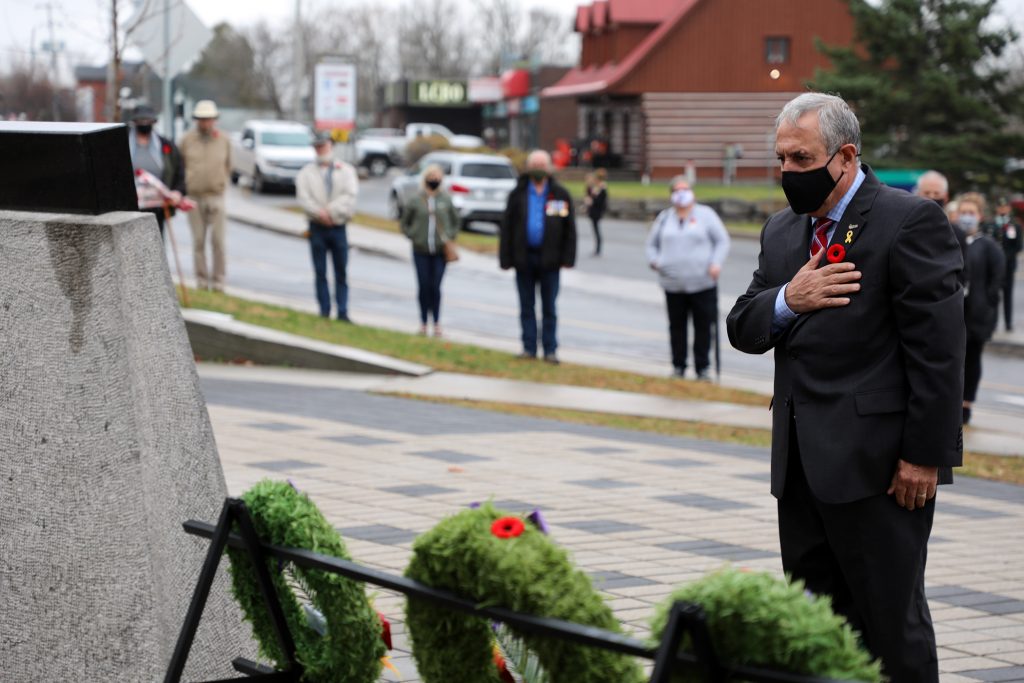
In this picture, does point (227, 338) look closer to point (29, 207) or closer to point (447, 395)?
point (447, 395)

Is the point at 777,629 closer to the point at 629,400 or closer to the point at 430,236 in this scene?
the point at 629,400

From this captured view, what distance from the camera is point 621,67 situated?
57.3 meters

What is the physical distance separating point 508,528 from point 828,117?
152 centimetres

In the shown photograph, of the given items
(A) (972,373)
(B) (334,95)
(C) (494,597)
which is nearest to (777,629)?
(C) (494,597)

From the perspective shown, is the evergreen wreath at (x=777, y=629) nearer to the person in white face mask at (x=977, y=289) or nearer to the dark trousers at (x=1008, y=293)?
the person in white face mask at (x=977, y=289)

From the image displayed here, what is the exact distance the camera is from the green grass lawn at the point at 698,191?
4388cm

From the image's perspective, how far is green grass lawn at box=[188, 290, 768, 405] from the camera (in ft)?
45.0

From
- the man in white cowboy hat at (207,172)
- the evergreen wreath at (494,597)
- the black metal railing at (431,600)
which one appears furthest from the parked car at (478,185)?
the evergreen wreath at (494,597)

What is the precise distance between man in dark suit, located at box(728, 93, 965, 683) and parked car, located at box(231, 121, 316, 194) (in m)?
40.1

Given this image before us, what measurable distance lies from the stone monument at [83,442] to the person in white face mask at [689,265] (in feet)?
33.6

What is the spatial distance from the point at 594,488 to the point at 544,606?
548 cm

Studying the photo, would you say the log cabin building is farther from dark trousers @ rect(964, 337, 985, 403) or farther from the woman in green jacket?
dark trousers @ rect(964, 337, 985, 403)

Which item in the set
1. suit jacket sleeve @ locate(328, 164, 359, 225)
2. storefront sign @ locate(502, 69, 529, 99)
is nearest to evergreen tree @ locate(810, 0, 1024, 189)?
suit jacket sleeve @ locate(328, 164, 359, 225)

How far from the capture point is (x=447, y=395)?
12.5m
